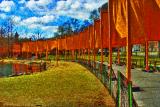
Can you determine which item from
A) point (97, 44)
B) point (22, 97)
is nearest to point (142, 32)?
point (22, 97)

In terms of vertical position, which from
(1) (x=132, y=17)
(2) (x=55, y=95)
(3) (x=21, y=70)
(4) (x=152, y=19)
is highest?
(1) (x=132, y=17)

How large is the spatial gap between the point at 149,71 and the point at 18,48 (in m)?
A: 98.5

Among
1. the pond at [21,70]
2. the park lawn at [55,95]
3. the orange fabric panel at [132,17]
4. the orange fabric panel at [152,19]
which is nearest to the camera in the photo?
the orange fabric panel at [152,19]

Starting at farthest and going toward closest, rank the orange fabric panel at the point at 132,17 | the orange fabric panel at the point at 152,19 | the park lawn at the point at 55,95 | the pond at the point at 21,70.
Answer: the pond at the point at 21,70 → the park lawn at the point at 55,95 → the orange fabric panel at the point at 132,17 → the orange fabric panel at the point at 152,19

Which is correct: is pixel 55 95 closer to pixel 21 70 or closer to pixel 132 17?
pixel 132 17

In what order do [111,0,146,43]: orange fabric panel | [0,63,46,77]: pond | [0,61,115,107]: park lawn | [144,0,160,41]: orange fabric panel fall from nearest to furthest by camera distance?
[144,0,160,41]: orange fabric panel → [111,0,146,43]: orange fabric panel → [0,61,115,107]: park lawn → [0,63,46,77]: pond

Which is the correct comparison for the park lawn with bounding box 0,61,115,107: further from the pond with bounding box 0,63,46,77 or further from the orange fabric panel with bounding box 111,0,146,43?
the pond with bounding box 0,63,46,77

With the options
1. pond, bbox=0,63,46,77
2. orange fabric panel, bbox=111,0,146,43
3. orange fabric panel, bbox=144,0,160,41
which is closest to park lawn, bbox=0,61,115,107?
orange fabric panel, bbox=111,0,146,43

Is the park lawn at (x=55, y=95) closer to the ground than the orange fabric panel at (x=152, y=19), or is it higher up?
closer to the ground

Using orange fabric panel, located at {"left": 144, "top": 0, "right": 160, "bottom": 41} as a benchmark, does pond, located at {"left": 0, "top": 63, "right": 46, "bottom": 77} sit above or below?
below

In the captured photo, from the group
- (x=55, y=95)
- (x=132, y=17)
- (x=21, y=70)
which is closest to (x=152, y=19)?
(x=132, y=17)

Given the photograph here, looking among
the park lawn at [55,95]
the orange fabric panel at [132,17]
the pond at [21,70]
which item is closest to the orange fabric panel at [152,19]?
the orange fabric panel at [132,17]

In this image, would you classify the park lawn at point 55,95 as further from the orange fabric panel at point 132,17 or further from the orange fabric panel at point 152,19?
the orange fabric panel at point 152,19

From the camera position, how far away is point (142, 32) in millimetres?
15062
